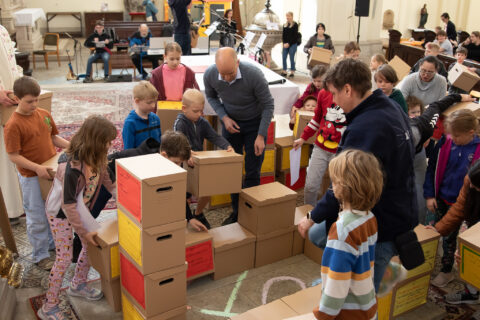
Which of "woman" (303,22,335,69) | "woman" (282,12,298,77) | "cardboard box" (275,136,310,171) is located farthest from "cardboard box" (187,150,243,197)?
"woman" (282,12,298,77)


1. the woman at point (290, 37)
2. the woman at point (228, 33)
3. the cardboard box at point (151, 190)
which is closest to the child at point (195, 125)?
the cardboard box at point (151, 190)

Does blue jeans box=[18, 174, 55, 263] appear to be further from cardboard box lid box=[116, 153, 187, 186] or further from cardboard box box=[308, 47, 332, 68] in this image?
cardboard box box=[308, 47, 332, 68]

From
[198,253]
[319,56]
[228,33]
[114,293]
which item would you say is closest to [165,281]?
[114,293]

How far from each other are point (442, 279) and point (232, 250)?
1.74 meters

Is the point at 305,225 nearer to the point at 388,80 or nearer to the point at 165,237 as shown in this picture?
the point at 165,237

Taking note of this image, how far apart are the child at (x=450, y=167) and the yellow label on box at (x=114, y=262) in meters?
2.41

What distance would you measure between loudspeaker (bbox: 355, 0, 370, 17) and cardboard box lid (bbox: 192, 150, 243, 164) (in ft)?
33.2

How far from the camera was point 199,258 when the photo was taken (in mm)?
3811

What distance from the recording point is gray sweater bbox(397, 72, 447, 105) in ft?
17.0

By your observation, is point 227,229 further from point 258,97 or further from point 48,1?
point 48,1

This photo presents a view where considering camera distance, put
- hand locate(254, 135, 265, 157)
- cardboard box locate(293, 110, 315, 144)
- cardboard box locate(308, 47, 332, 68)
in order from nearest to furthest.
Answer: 1. hand locate(254, 135, 265, 157)
2. cardboard box locate(293, 110, 315, 144)
3. cardboard box locate(308, 47, 332, 68)

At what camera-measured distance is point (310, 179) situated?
177 inches

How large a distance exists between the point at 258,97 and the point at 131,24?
40.2 ft

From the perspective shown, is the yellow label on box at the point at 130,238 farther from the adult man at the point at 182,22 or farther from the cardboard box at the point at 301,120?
the adult man at the point at 182,22
